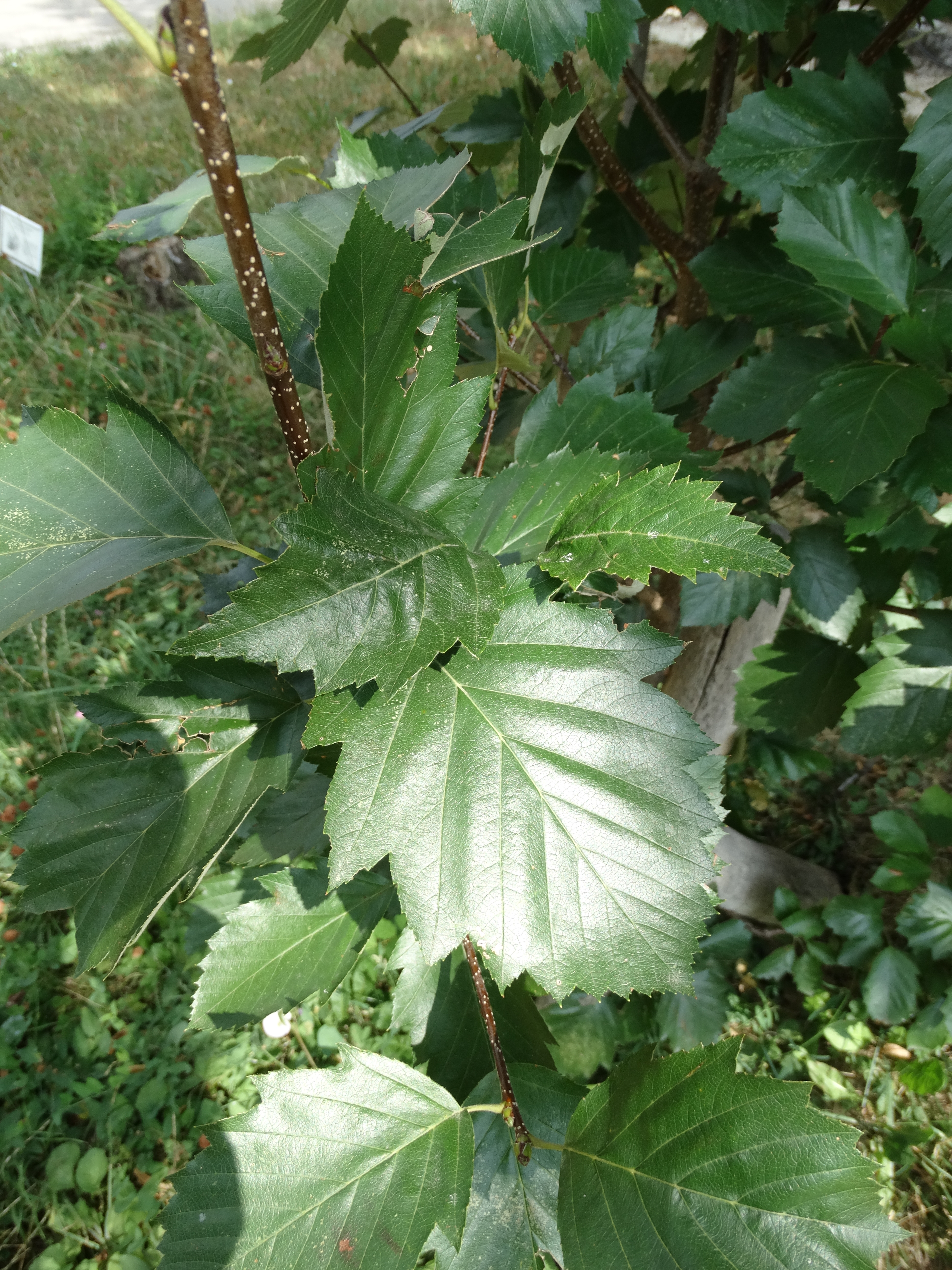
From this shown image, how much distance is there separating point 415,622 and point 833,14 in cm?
117

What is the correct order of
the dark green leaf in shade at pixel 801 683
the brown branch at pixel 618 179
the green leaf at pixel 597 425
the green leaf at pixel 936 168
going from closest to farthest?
1. the green leaf at pixel 597 425
2. the green leaf at pixel 936 168
3. the brown branch at pixel 618 179
4. the dark green leaf in shade at pixel 801 683

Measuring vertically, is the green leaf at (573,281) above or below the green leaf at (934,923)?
above

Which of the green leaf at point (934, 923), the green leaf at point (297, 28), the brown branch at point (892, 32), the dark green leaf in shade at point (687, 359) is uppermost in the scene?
the green leaf at point (297, 28)

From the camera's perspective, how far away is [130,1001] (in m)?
2.13

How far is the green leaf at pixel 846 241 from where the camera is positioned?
89cm

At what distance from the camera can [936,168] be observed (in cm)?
88

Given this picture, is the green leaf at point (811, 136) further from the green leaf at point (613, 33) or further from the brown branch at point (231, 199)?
the brown branch at point (231, 199)

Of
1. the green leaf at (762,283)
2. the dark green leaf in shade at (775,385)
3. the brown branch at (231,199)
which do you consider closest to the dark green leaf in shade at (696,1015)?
the dark green leaf in shade at (775,385)

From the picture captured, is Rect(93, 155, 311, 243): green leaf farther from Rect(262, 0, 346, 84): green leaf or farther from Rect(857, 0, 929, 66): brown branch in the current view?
Rect(857, 0, 929, 66): brown branch

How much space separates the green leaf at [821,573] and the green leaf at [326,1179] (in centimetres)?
92

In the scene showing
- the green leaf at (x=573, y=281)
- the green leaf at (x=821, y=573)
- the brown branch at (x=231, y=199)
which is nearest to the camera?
the brown branch at (x=231, y=199)

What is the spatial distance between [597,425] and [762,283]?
A: 0.44m

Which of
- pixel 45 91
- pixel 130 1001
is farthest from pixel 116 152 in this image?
pixel 130 1001

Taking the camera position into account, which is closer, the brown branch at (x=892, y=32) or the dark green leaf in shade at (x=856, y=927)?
the brown branch at (x=892, y=32)
